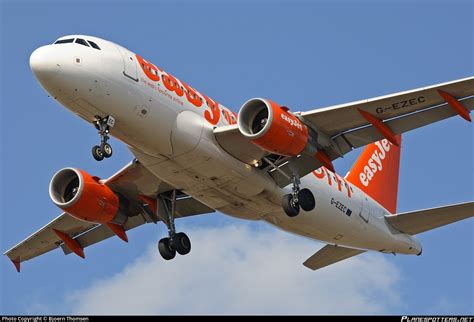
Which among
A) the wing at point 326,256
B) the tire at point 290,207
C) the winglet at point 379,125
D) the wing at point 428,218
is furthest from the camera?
the wing at point 326,256

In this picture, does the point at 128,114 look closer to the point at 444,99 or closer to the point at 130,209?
the point at 130,209

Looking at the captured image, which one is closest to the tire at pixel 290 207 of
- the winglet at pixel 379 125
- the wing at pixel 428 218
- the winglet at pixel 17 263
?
the winglet at pixel 379 125

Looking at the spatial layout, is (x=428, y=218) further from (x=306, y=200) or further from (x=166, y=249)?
(x=166, y=249)

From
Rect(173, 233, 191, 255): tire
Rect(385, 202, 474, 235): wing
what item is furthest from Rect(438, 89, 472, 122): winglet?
Rect(173, 233, 191, 255): tire

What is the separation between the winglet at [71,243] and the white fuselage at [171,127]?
312 inches

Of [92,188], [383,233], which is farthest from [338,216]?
[92,188]

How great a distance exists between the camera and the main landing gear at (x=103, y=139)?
34.4 meters

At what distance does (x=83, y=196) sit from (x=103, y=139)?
5.29 metres

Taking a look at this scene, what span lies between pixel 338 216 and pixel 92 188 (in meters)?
9.35

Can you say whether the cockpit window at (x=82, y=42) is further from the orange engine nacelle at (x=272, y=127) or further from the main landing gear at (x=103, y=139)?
the orange engine nacelle at (x=272, y=127)

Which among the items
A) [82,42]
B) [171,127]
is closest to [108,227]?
[171,127]

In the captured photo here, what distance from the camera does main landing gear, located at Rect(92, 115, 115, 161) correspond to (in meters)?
34.4

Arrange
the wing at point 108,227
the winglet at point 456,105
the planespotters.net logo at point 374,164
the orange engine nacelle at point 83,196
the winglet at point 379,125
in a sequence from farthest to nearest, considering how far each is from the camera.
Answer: the planespotters.net logo at point 374,164, the wing at point 108,227, the orange engine nacelle at point 83,196, the winglet at point 379,125, the winglet at point 456,105

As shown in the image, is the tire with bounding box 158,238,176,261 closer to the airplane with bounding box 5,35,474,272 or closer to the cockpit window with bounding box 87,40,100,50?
the airplane with bounding box 5,35,474,272
